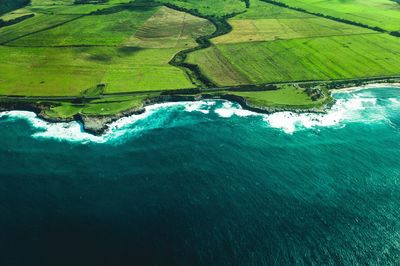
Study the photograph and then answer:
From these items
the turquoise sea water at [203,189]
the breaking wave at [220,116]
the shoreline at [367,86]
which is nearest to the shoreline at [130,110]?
the shoreline at [367,86]

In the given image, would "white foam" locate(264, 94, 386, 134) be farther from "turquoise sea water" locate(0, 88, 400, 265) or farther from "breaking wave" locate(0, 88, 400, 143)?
"turquoise sea water" locate(0, 88, 400, 265)

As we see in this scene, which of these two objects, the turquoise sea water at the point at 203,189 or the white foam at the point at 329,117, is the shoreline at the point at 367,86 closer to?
the white foam at the point at 329,117

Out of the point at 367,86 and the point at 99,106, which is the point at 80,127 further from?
the point at 367,86

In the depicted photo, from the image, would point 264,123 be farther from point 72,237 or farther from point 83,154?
point 72,237

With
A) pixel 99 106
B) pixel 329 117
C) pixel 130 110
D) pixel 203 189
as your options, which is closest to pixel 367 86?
pixel 329 117

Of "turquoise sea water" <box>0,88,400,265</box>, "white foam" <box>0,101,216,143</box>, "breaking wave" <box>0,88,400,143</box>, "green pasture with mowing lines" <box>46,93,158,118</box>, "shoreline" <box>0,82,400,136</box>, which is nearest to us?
"turquoise sea water" <box>0,88,400,265</box>

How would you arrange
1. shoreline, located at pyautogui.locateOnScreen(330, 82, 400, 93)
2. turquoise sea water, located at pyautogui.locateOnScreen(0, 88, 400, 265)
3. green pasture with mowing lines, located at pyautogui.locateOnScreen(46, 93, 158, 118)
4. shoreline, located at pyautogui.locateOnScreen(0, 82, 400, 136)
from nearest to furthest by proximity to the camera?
1. turquoise sea water, located at pyautogui.locateOnScreen(0, 88, 400, 265)
2. shoreline, located at pyautogui.locateOnScreen(0, 82, 400, 136)
3. green pasture with mowing lines, located at pyautogui.locateOnScreen(46, 93, 158, 118)
4. shoreline, located at pyautogui.locateOnScreen(330, 82, 400, 93)

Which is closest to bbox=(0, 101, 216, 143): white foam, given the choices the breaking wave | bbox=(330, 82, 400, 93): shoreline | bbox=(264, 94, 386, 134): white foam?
the breaking wave

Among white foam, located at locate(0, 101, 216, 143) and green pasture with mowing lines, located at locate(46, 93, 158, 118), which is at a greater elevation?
green pasture with mowing lines, located at locate(46, 93, 158, 118)
